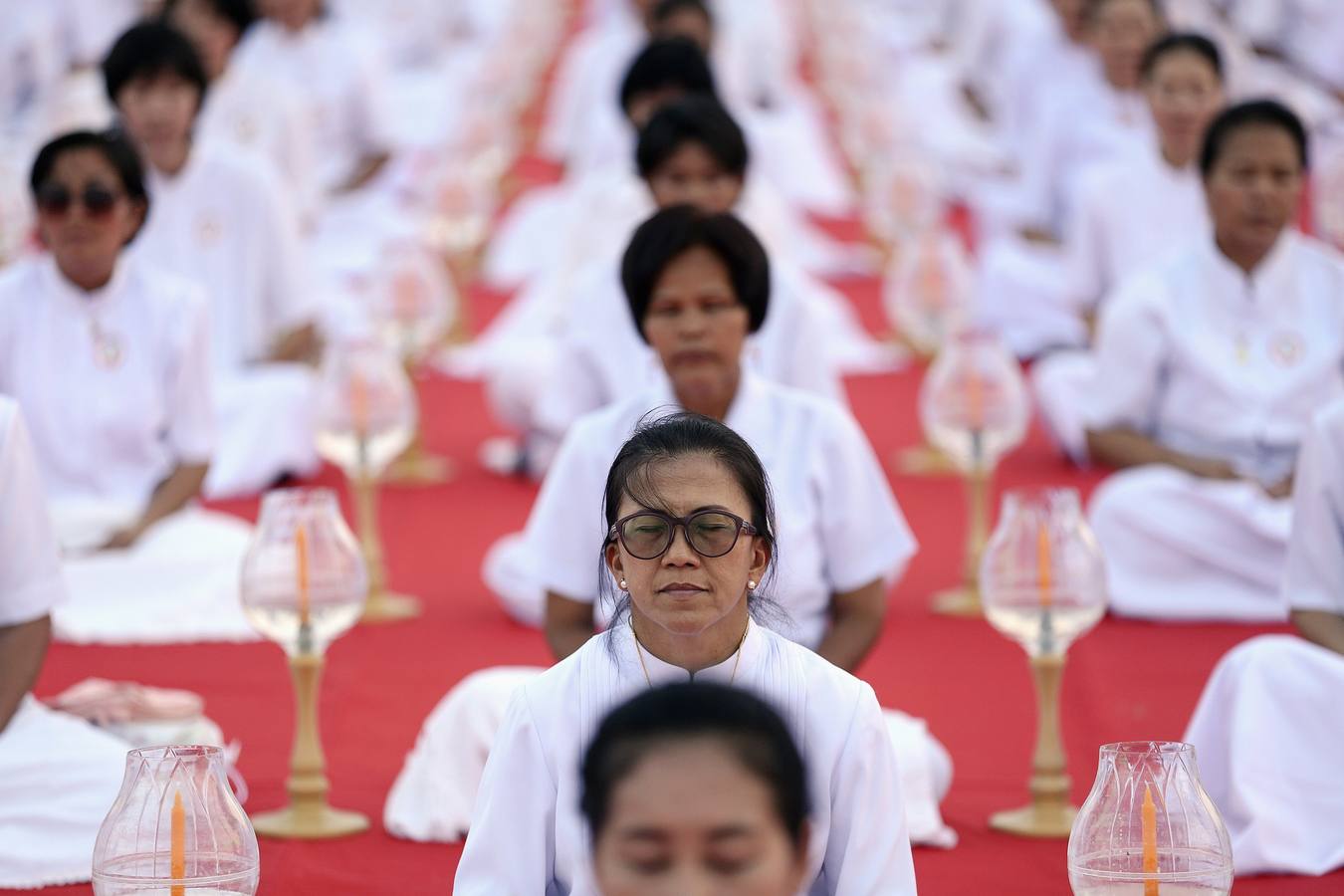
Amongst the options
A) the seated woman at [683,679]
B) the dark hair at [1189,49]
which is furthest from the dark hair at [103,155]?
the dark hair at [1189,49]

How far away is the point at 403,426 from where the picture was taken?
5082 millimetres

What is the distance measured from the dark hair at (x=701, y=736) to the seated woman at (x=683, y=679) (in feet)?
1.62

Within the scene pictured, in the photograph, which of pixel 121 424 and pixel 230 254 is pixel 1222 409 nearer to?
pixel 121 424

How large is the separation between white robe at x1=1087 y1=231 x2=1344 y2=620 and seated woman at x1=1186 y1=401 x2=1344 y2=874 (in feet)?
4.59

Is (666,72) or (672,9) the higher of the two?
(672,9)

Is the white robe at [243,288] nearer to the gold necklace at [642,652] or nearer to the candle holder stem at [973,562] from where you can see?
the candle holder stem at [973,562]

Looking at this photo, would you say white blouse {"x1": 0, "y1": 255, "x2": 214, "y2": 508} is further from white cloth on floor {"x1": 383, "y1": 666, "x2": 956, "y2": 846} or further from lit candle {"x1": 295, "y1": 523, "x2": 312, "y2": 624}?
white cloth on floor {"x1": 383, "y1": 666, "x2": 956, "y2": 846}

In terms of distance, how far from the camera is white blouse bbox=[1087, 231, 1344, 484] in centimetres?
487

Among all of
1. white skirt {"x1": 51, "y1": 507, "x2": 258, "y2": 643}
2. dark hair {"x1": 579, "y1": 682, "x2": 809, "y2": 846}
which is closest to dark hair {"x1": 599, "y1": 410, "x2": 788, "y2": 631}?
dark hair {"x1": 579, "y1": 682, "x2": 809, "y2": 846}

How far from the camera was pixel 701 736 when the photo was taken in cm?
176

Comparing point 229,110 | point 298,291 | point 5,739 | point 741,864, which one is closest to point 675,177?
point 5,739

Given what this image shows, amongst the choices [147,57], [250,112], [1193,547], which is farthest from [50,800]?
[250,112]

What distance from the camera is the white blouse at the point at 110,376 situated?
4770 millimetres

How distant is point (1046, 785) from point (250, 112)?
5.19 meters
